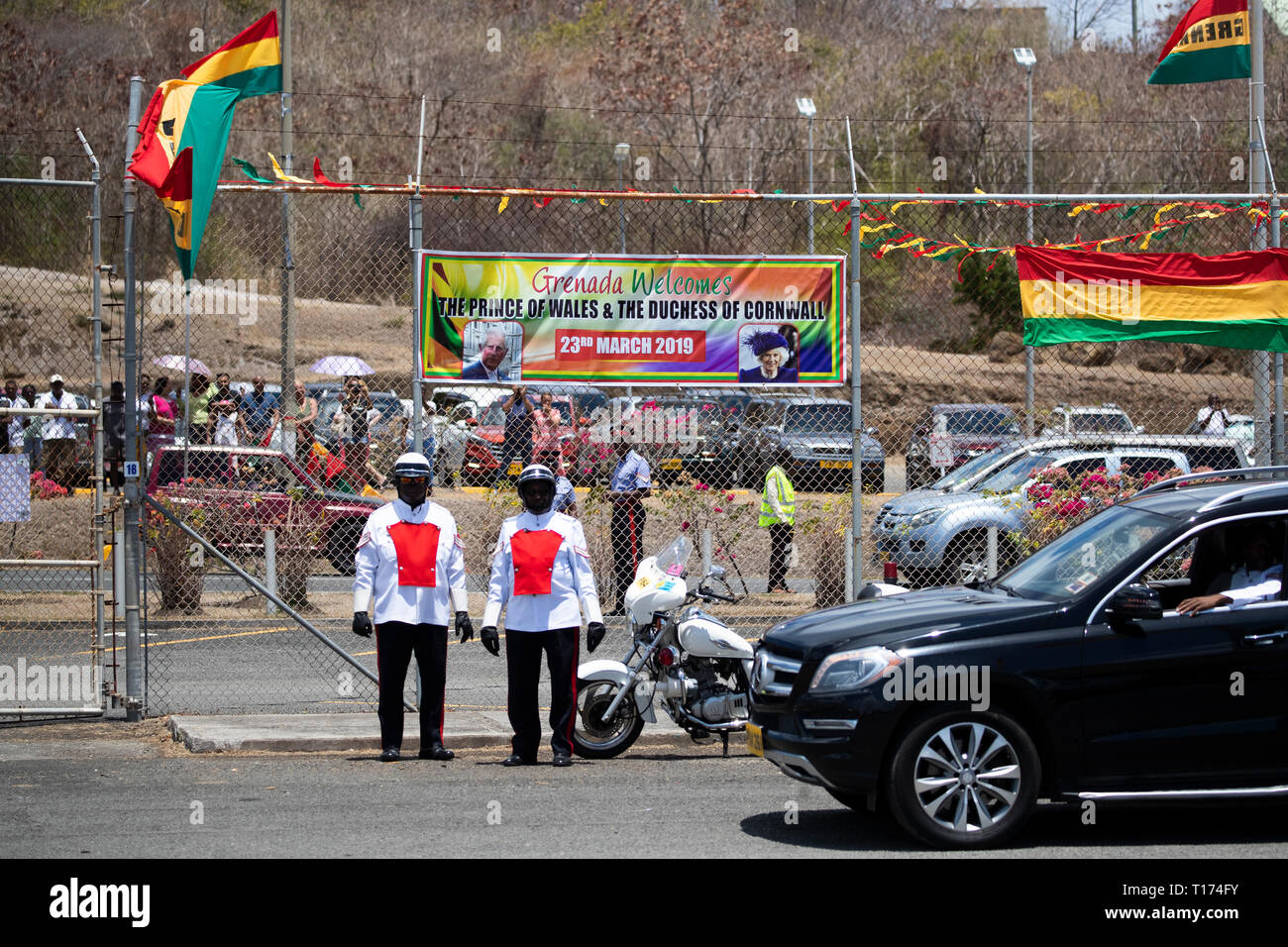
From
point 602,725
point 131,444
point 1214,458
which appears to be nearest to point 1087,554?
point 602,725

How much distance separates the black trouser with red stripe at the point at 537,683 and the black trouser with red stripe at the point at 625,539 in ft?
13.2

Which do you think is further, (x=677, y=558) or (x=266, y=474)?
(x=266, y=474)

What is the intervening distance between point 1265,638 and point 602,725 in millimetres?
3951

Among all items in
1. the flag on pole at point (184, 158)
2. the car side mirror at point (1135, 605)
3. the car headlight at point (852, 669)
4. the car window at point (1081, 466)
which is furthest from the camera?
the car window at point (1081, 466)

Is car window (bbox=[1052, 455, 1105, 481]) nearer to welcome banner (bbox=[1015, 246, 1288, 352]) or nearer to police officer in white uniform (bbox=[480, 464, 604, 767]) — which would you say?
welcome banner (bbox=[1015, 246, 1288, 352])

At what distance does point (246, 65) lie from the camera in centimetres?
1050

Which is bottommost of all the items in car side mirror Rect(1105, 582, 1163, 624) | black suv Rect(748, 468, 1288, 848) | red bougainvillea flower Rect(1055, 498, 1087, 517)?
black suv Rect(748, 468, 1288, 848)

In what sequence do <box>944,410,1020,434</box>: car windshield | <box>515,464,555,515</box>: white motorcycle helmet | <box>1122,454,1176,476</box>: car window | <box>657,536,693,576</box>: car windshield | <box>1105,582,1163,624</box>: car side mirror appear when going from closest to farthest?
<box>1105,582,1163,624</box>: car side mirror < <box>515,464,555,515</box>: white motorcycle helmet < <box>657,536,693,576</box>: car windshield < <box>1122,454,1176,476</box>: car window < <box>944,410,1020,434</box>: car windshield

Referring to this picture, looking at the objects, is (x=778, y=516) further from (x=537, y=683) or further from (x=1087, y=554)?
(x=1087, y=554)

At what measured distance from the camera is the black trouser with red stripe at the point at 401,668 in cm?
925

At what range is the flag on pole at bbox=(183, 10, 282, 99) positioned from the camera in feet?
34.1

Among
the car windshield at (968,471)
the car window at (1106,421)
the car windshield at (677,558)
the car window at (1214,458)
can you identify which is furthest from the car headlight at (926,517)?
the car windshield at (677,558)

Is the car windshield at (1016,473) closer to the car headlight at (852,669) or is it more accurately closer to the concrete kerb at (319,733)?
the concrete kerb at (319,733)

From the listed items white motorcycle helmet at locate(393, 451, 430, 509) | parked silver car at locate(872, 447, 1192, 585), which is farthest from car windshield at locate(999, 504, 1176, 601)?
parked silver car at locate(872, 447, 1192, 585)
